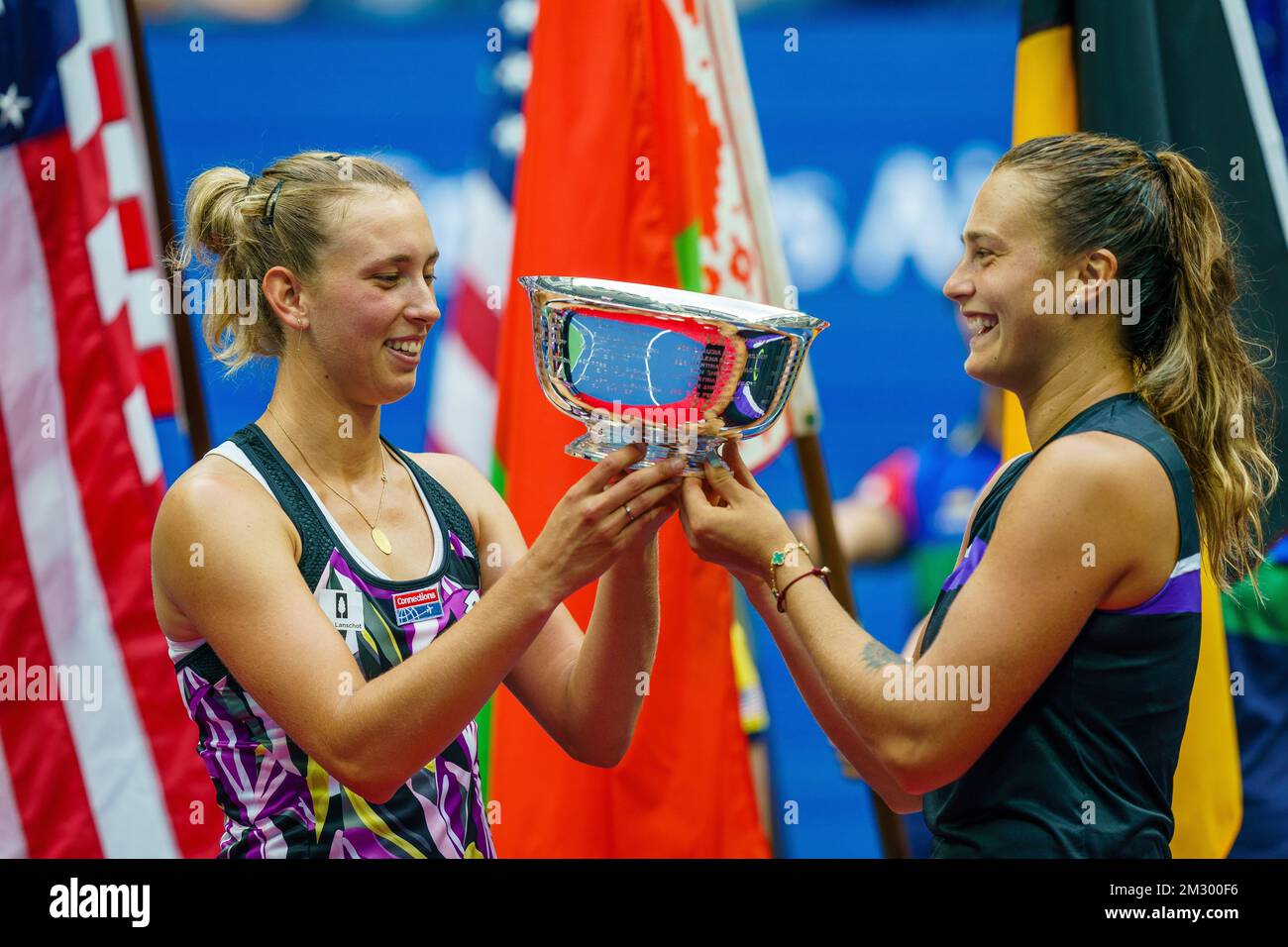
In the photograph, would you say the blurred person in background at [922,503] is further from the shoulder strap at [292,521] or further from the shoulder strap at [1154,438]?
the shoulder strap at [292,521]

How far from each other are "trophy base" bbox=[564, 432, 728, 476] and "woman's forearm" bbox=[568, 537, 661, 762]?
0.51ft

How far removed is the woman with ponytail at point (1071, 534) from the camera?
1.50 m

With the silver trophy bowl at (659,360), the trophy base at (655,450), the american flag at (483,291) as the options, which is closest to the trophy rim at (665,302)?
the silver trophy bowl at (659,360)

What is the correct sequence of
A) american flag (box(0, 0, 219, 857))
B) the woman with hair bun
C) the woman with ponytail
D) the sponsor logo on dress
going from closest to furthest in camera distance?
the woman with ponytail → the woman with hair bun → the sponsor logo on dress → american flag (box(0, 0, 219, 857))

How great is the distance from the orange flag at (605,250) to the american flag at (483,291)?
11 cm

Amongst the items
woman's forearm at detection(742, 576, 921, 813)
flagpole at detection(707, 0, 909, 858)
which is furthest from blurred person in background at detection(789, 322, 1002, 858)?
woman's forearm at detection(742, 576, 921, 813)

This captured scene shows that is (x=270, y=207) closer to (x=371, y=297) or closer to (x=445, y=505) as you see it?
(x=371, y=297)

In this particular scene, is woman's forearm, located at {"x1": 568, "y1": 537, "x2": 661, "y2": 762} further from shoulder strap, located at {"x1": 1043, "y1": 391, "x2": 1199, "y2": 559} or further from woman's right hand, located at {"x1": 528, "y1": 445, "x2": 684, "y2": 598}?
shoulder strap, located at {"x1": 1043, "y1": 391, "x2": 1199, "y2": 559}

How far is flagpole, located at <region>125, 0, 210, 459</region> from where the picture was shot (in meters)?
2.83

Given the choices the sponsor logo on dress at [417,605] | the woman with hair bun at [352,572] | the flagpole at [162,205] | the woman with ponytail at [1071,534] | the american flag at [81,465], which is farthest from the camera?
the american flag at [81,465]
